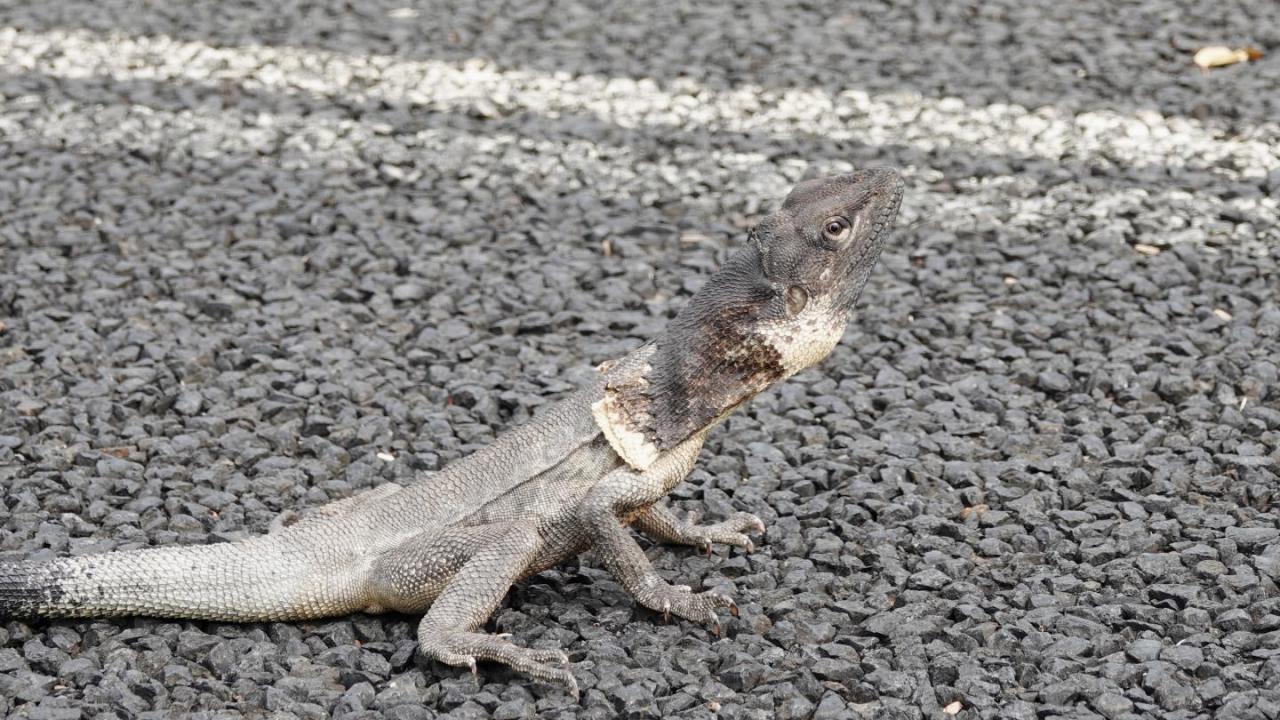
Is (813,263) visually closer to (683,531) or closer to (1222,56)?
(683,531)

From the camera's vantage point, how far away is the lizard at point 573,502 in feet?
15.3

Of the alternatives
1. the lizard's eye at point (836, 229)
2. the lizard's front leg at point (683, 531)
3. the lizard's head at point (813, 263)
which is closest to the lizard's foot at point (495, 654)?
the lizard's front leg at point (683, 531)

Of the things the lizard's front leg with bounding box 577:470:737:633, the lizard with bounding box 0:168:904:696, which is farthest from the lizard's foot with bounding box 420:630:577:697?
the lizard's front leg with bounding box 577:470:737:633

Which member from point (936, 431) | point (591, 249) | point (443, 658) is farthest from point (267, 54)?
point (443, 658)

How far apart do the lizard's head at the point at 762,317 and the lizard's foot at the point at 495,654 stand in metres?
0.67

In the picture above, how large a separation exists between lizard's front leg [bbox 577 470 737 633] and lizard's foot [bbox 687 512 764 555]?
457 mm

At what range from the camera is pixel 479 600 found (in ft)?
15.0

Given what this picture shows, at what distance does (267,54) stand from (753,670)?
6.09 metres

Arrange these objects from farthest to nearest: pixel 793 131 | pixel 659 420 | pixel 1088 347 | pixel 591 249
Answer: pixel 793 131 → pixel 591 249 → pixel 1088 347 → pixel 659 420

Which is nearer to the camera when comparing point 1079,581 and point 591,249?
point 1079,581

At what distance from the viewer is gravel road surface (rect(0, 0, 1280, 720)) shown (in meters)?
4.62

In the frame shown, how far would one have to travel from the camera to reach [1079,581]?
4.98 metres

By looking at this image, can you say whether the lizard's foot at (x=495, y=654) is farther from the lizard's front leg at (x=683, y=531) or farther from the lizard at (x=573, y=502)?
the lizard's front leg at (x=683, y=531)

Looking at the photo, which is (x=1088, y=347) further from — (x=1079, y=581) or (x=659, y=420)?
(x=659, y=420)
